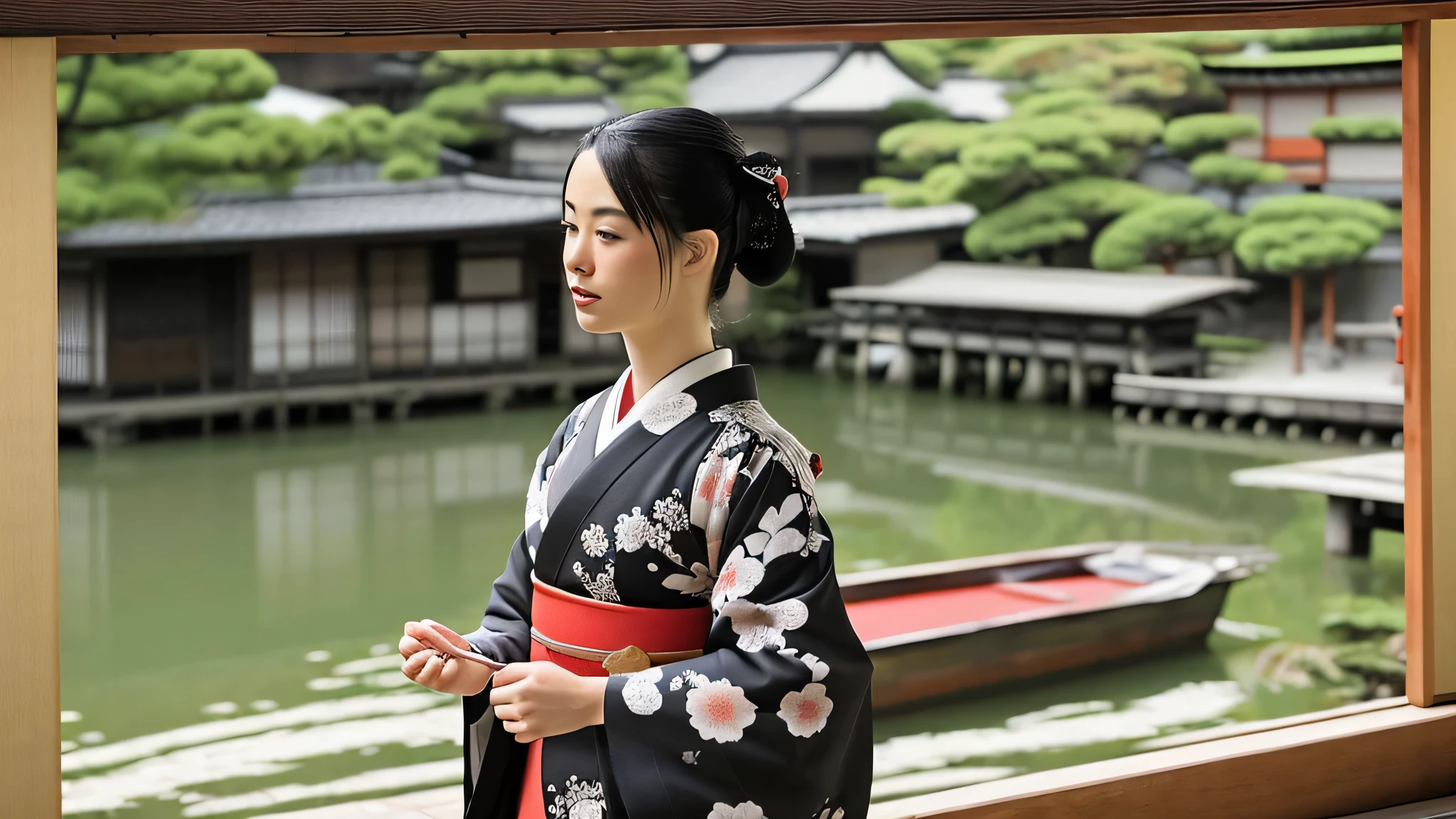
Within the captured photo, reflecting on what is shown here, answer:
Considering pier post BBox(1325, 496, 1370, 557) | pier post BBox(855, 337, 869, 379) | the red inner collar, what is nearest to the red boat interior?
pier post BBox(1325, 496, 1370, 557)

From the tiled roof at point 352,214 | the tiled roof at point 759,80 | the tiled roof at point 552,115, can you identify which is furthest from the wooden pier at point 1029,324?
the tiled roof at point 352,214

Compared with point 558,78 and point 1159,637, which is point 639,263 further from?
point 558,78

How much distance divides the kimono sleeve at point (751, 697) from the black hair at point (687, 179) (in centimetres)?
29

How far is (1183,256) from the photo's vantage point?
1769 centimetres

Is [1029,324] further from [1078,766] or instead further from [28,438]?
[28,438]

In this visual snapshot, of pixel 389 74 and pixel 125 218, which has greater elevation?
pixel 389 74

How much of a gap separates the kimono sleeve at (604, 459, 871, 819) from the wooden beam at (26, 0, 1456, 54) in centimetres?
80

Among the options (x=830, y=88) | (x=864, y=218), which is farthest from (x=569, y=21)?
(x=830, y=88)

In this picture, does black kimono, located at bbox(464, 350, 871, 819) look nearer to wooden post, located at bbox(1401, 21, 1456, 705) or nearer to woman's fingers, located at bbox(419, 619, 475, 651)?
woman's fingers, located at bbox(419, 619, 475, 651)

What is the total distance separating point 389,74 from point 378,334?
10.7 ft

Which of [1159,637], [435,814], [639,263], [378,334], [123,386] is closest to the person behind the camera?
[639,263]

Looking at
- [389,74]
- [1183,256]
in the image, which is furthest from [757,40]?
[1183,256]

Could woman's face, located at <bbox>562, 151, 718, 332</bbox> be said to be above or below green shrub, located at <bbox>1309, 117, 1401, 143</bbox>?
below

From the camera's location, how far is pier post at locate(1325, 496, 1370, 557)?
30.6ft
